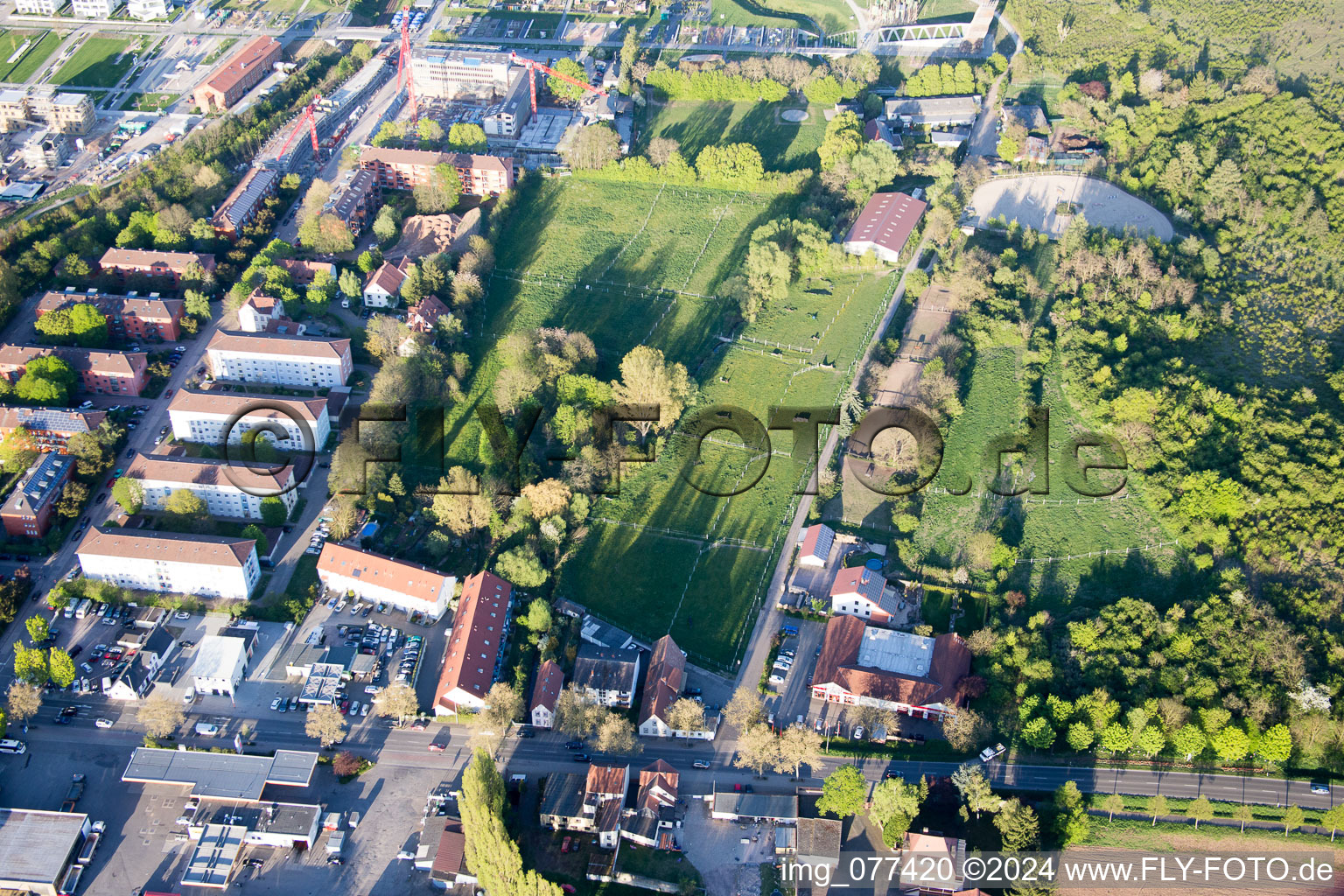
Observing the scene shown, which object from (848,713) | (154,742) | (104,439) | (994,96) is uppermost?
(994,96)

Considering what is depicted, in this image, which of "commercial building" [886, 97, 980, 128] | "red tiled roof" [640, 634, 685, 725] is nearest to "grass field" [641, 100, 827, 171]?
"commercial building" [886, 97, 980, 128]

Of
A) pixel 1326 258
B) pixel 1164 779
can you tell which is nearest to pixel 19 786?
pixel 1164 779

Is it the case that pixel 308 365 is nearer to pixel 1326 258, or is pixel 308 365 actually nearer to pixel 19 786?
pixel 19 786

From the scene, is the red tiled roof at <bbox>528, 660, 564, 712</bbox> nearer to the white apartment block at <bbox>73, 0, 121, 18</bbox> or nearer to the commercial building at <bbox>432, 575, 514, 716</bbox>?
the commercial building at <bbox>432, 575, 514, 716</bbox>

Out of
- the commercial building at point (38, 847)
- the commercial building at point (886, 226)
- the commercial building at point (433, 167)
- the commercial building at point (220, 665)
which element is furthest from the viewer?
the commercial building at point (433, 167)

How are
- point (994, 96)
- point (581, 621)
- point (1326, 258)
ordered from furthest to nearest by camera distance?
1. point (994, 96)
2. point (1326, 258)
3. point (581, 621)

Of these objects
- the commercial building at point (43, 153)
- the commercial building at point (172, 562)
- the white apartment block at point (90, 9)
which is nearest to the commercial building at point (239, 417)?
the commercial building at point (172, 562)

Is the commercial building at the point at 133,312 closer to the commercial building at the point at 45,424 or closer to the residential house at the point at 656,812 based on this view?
the commercial building at the point at 45,424
